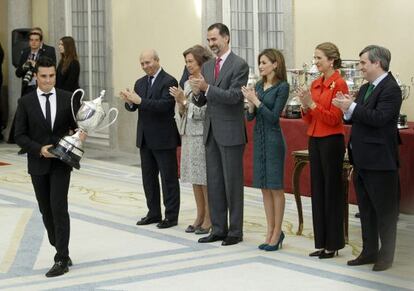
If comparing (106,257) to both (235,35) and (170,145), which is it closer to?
(170,145)

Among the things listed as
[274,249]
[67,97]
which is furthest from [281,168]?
[67,97]

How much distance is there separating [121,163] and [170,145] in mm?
4892

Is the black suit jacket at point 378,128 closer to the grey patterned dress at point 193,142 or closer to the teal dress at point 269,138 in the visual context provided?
the teal dress at point 269,138

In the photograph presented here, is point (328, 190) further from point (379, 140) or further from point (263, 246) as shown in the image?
point (263, 246)

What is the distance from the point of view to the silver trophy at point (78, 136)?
6977 mm

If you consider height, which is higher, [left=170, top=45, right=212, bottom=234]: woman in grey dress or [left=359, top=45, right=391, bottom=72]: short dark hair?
[left=359, top=45, right=391, bottom=72]: short dark hair

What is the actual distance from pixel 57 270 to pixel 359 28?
4.90m

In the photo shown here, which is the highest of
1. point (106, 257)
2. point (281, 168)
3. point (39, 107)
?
point (39, 107)

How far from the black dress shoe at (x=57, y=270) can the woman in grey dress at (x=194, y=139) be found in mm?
1659

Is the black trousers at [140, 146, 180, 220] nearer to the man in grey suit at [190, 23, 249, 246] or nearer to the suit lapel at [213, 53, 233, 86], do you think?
the man in grey suit at [190, 23, 249, 246]

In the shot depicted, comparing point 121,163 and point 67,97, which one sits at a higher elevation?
point 67,97

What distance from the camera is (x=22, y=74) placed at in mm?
14875

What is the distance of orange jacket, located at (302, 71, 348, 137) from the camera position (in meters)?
7.39

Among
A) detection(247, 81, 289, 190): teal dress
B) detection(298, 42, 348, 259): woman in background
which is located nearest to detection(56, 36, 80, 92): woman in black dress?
detection(247, 81, 289, 190): teal dress
